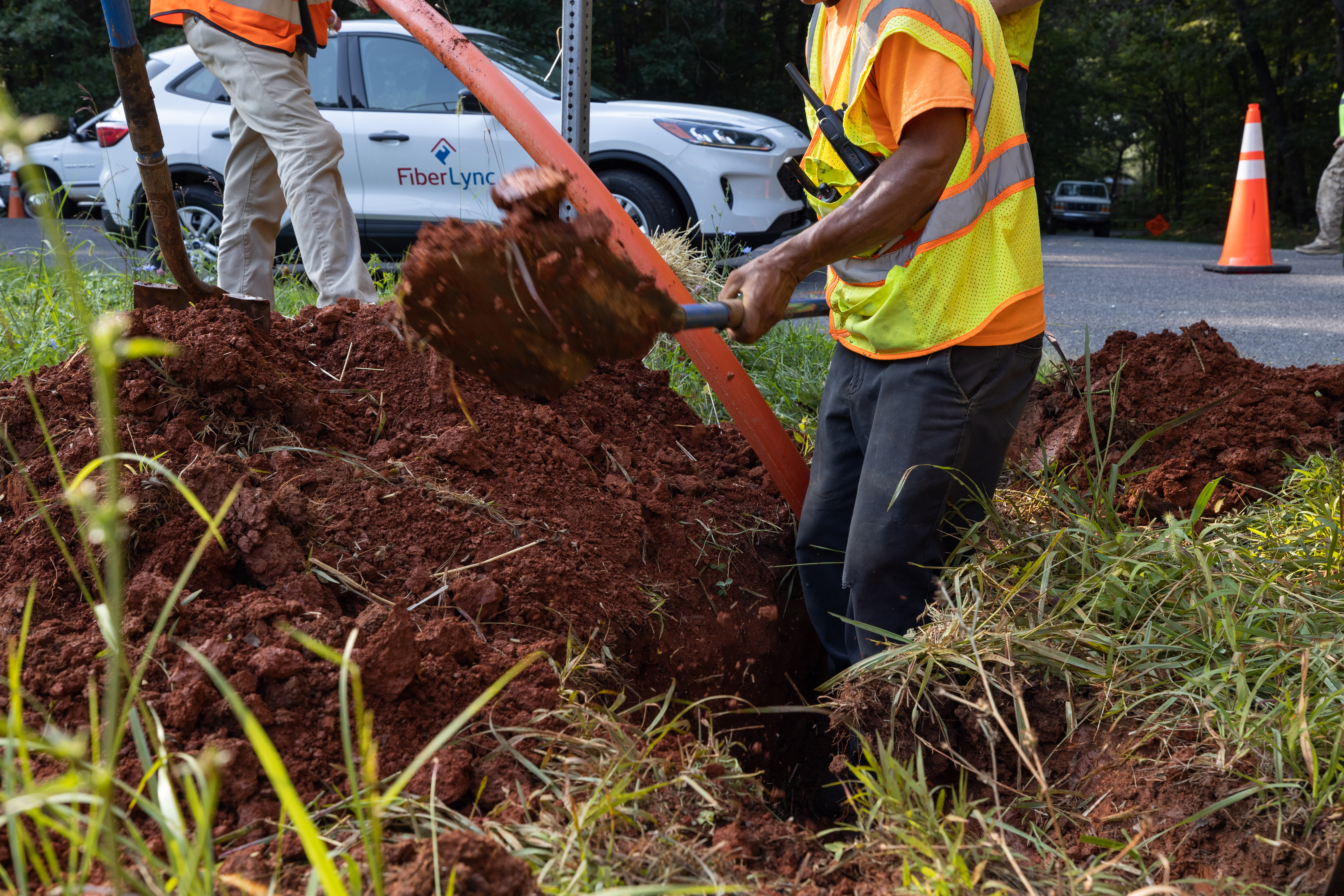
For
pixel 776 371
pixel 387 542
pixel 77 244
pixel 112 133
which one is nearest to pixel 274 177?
pixel 77 244

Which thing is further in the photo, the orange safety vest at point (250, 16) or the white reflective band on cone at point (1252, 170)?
the white reflective band on cone at point (1252, 170)

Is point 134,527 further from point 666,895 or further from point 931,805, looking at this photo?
point 931,805

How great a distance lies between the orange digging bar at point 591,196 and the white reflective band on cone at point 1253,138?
7114 mm

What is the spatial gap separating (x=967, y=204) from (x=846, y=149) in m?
0.29

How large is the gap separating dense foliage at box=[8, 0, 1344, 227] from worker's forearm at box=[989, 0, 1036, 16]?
359cm

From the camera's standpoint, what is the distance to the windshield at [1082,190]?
2661cm

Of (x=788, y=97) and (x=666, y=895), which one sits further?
(x=788, y=97)

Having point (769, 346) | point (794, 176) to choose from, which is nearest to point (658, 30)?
point (769, 346)

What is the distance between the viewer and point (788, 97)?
2017 centimetres

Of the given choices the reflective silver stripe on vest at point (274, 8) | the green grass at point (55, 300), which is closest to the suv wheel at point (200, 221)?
the green grass at point (55, 300)

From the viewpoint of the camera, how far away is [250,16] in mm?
3484

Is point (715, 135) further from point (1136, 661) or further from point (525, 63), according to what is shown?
point (1136, 661)

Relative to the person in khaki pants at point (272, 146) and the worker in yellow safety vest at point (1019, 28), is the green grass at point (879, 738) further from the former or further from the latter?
the person in khaki pants at point (272, 146)

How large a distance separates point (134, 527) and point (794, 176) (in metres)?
1.66
